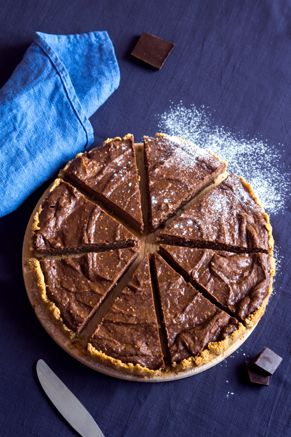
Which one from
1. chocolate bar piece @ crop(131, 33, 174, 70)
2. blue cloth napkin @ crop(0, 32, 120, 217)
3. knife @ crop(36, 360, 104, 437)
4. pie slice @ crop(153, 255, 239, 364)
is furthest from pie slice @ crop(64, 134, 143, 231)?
knife @ crop(36, 360, 104, 437)

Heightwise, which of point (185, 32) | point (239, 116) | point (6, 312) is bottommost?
point (6, 312)

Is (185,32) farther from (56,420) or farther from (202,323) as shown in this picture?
(56,420)

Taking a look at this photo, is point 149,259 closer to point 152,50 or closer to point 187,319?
point 187,319

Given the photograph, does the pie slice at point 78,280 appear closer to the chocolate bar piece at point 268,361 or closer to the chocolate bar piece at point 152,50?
the chocolate bar piece at point 268,361

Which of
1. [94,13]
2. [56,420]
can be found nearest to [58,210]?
[56,420]

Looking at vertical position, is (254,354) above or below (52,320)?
above

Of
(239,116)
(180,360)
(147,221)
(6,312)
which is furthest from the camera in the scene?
(239,116)

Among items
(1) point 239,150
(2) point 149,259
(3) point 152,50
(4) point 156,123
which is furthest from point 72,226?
(3) point 152,50

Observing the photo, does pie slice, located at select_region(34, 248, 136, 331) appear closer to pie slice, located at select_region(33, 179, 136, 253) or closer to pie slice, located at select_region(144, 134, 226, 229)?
pie slice, located at select_region(33, 179, 136, 253)
